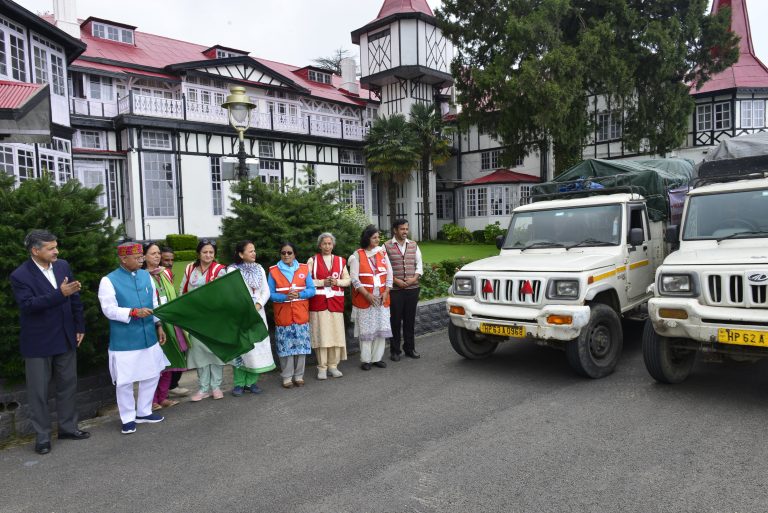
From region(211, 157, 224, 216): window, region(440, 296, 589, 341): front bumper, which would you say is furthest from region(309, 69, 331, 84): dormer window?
region(440, 296, 589, 341): front bumper

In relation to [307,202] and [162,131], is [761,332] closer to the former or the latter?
[307,202]

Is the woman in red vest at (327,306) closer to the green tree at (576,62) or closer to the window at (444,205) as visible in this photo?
the green tree at (576,62)

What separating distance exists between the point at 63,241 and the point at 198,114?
20.2 meters

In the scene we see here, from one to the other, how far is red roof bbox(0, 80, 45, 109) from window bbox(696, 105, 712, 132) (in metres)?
29.5

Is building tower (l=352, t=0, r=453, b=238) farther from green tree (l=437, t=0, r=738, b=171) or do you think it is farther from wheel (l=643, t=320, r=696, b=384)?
wheel (l=643, t=320, r=696, b=384)

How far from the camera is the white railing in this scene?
851 inches

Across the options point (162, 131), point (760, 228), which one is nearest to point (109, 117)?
point (162, 131)

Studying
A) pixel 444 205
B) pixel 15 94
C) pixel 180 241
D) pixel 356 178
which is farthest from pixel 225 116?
pixel 15 94

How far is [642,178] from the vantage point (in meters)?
9.04

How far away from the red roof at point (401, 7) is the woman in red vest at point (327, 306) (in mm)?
26854

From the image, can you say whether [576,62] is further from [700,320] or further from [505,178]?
[700,320]

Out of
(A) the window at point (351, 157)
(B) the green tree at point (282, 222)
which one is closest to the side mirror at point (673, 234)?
(B) the green tree at point (282, 222)

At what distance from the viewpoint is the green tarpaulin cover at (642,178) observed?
28.4 ft

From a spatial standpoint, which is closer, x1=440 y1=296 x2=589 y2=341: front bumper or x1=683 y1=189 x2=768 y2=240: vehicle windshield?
x1=440 y1=296 x2=589 y2=341: front bumper
